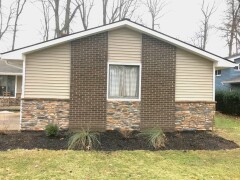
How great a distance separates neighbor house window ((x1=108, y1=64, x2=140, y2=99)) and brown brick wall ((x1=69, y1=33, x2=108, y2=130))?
11.7 inches

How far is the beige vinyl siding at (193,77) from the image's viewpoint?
10570 millimetres

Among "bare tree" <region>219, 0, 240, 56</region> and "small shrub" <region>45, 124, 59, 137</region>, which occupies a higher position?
"bare tree" <region>219, 0, 240, 56</region>

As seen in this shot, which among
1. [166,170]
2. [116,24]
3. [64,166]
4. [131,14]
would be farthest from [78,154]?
[131,14]

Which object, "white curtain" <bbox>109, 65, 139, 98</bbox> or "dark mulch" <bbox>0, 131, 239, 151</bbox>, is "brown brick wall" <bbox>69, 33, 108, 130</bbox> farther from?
"dark mulch" <bbox>0, 131, 239, 151</bbox>

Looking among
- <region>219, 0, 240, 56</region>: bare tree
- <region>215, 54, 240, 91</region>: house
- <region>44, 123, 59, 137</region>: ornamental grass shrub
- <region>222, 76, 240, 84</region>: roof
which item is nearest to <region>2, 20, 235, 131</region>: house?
<region>44, 123, 59, 137</region>: ornamental grass shrub

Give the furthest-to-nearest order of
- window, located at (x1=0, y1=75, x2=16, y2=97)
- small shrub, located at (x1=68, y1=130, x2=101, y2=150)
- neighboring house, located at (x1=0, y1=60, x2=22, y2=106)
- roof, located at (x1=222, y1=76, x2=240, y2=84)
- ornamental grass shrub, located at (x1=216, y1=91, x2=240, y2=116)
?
roof, located at (x1=222, y1=76, x2=240, y2=84)
window, located at (x1=0, y1=75, x2=16, y2=97)
neighboring house, located at (x1=0, y1=60, x2=22, y2=106)
ornamental grass shrub, located at (x1=216, y1=91, x2=240, y2=116)
small shrub, located at (x1=68, y1=130, x2=101, y2=150)

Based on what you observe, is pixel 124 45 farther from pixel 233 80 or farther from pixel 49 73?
pixel 233 80

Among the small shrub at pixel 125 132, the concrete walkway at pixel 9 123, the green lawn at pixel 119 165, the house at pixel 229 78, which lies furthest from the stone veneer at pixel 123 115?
the house at pixel 229 78

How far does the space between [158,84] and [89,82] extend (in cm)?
260

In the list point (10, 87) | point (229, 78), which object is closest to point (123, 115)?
point (10, 87)

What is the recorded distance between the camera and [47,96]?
9703 mm

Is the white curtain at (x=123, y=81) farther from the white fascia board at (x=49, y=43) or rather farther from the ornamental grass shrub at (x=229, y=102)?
the ornamental grass shrub at (x=229, y=102)

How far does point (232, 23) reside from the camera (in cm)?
3219

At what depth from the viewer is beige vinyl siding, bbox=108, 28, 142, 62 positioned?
33.2 feet
